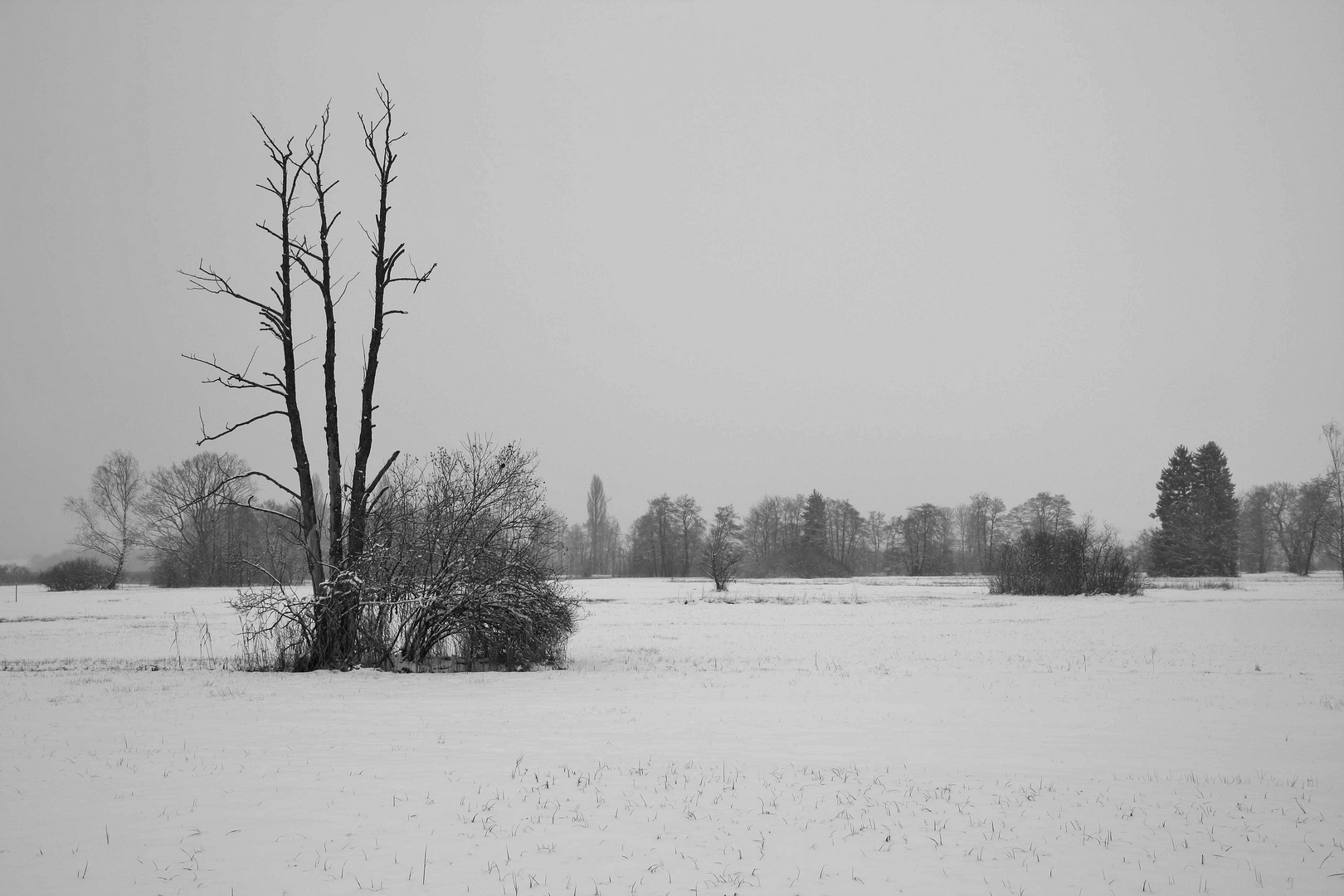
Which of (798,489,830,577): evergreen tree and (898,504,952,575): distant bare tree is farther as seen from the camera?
(898,504,952,575): distant bare tree

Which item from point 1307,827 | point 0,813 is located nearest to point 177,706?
point 0,813

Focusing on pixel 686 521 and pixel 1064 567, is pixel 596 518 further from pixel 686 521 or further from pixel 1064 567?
pixel 1064 567

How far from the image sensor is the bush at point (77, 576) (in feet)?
200

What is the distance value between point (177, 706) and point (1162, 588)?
5830cm

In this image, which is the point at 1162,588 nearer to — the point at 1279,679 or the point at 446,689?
the point at 1279,679

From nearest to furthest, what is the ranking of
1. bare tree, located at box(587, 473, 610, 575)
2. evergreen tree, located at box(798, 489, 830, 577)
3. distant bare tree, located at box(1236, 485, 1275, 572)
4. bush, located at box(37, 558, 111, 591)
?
1. bush, located at box(37, 558, 111, 591)
2. evergreen tree, located at box(798, 489, 830, 577)
3. distant bare tree, located at box(1236, 485, 1275, 572)
4. bare tree, located at box(587, 473, 610, 575)

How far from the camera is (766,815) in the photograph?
6.80 m

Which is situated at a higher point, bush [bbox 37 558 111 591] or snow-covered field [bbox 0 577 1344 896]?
snow-covered field [bbox 0 577 1344 896]

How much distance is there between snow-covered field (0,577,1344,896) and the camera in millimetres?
5566

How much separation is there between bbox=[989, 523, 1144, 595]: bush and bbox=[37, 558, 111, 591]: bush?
6871cm

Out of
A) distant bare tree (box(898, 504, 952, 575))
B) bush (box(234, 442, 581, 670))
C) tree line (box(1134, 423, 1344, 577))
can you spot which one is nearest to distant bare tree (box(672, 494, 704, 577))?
distant bare tree (box(898, 504, 952, 575))

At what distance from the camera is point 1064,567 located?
48500mm

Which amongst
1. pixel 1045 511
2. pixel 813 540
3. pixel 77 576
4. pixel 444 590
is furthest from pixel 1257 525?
pixel 77 576

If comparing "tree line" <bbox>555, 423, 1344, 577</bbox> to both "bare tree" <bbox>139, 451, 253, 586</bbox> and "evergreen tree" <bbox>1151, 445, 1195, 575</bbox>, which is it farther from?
"bare tree" <bbox>139, 451, 253, 586</bbox>
